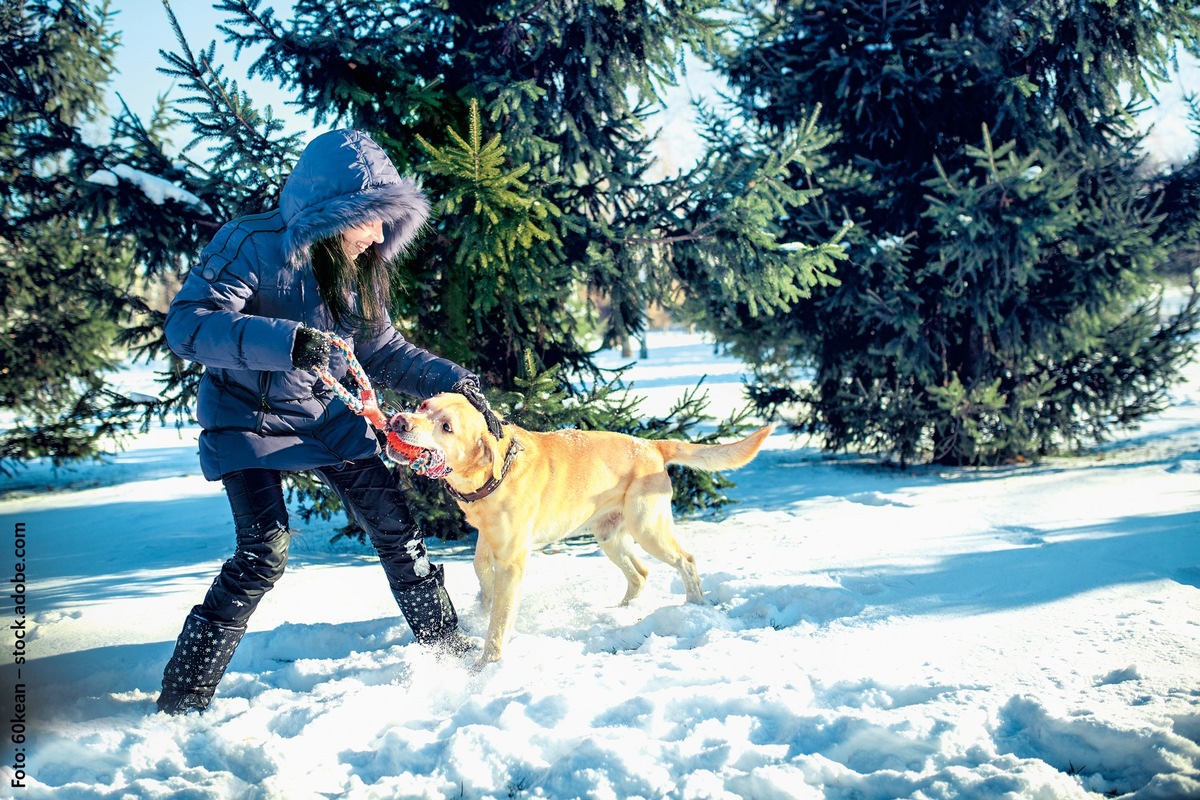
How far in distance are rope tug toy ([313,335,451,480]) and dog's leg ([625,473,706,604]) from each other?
1205 mm

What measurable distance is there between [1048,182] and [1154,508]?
2.77 meters

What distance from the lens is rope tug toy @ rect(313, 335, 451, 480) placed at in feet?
9.39

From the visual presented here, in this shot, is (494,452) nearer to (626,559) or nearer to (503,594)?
(503,594)

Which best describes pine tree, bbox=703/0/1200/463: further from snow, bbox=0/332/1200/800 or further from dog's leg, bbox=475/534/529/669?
dog's leg, bbox=475/534/529/669

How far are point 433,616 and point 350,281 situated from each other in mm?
1539

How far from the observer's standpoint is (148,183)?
471 cm

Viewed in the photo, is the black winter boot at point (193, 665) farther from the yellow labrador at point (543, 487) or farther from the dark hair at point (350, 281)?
the dark hair at point (350, 281)

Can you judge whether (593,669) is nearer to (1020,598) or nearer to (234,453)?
(234,453)

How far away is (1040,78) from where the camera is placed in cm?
692

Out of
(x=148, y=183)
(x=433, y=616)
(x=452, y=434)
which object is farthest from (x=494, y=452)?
(x=148, y=183)

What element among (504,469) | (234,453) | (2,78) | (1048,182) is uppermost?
(2,78)

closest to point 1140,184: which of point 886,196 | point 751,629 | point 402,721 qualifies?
point 886,196

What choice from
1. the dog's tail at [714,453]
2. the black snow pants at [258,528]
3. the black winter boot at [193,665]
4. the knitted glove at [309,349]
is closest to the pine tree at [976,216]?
the dog's tail at [714,453]

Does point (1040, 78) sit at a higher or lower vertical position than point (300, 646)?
higher
